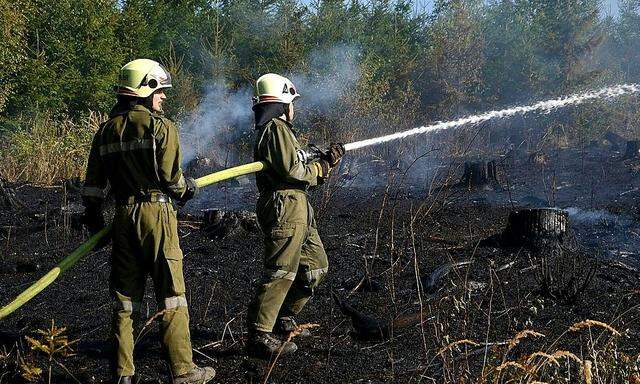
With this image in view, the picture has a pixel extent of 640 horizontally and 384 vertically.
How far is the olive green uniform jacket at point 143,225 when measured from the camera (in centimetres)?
410

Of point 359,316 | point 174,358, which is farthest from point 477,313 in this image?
point 174,358

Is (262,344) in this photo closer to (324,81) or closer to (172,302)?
(172,302)

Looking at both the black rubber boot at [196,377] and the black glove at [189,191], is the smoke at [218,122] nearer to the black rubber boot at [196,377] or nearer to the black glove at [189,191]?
the black glove at [189,191]

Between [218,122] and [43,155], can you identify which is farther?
[218,122]

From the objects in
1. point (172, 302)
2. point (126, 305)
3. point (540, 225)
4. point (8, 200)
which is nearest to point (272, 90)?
point (172, 302)

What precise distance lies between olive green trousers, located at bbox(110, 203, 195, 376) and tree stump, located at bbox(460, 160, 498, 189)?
8756mm

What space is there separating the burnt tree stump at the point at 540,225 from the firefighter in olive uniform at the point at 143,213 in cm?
395

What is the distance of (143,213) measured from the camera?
4.12 m

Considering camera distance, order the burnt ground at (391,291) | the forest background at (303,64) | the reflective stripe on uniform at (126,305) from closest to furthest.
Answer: the reflective stripe on uniform at (126,305) → the burnt ground at (391,291) → the forest background at (303,64)

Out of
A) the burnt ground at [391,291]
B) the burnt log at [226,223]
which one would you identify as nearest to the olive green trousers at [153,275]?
the burnt ground at [391,291]

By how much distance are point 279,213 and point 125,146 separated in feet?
3.58

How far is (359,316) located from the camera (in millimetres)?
5234

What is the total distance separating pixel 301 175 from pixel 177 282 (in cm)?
108

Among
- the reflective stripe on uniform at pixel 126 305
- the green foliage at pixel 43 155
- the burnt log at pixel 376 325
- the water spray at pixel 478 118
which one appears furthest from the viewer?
the green foliage at pixel 43 155
